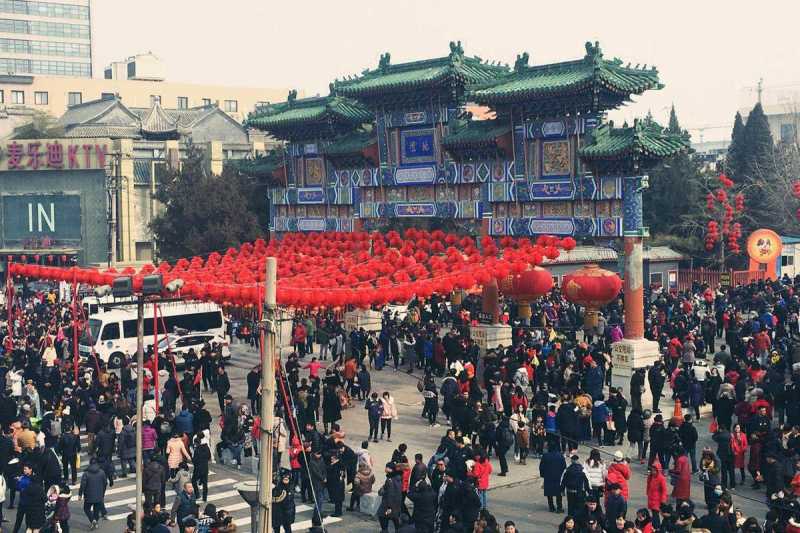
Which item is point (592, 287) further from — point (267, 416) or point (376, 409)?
point (267, 416)

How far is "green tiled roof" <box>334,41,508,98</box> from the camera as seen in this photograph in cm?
3244

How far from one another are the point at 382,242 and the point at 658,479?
1341 centimetres

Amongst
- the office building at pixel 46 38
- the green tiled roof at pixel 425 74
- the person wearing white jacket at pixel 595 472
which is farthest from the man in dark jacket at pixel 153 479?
the office building at pixel 46 38

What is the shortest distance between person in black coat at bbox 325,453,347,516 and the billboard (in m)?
44.0

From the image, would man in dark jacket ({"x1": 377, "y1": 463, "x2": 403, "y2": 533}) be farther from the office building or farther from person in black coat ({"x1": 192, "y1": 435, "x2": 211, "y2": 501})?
the office building

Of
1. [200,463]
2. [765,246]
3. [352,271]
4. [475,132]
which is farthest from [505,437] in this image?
[765,246]

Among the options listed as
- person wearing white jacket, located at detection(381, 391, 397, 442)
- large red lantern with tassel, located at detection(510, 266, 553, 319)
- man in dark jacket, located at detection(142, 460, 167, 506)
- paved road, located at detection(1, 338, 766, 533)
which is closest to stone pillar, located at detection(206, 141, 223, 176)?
large red lantern with tassel, located at detection(510, 266, 553, 319)

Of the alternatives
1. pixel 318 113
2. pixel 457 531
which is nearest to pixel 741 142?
pixel 318 113

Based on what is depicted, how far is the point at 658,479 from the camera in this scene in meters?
17.3

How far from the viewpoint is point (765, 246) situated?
144 feet

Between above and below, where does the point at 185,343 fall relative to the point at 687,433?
above

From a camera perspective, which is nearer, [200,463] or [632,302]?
[200,463]

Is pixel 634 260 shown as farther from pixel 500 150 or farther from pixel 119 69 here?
pixel 119 69

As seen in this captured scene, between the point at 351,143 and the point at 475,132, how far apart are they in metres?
6.44
